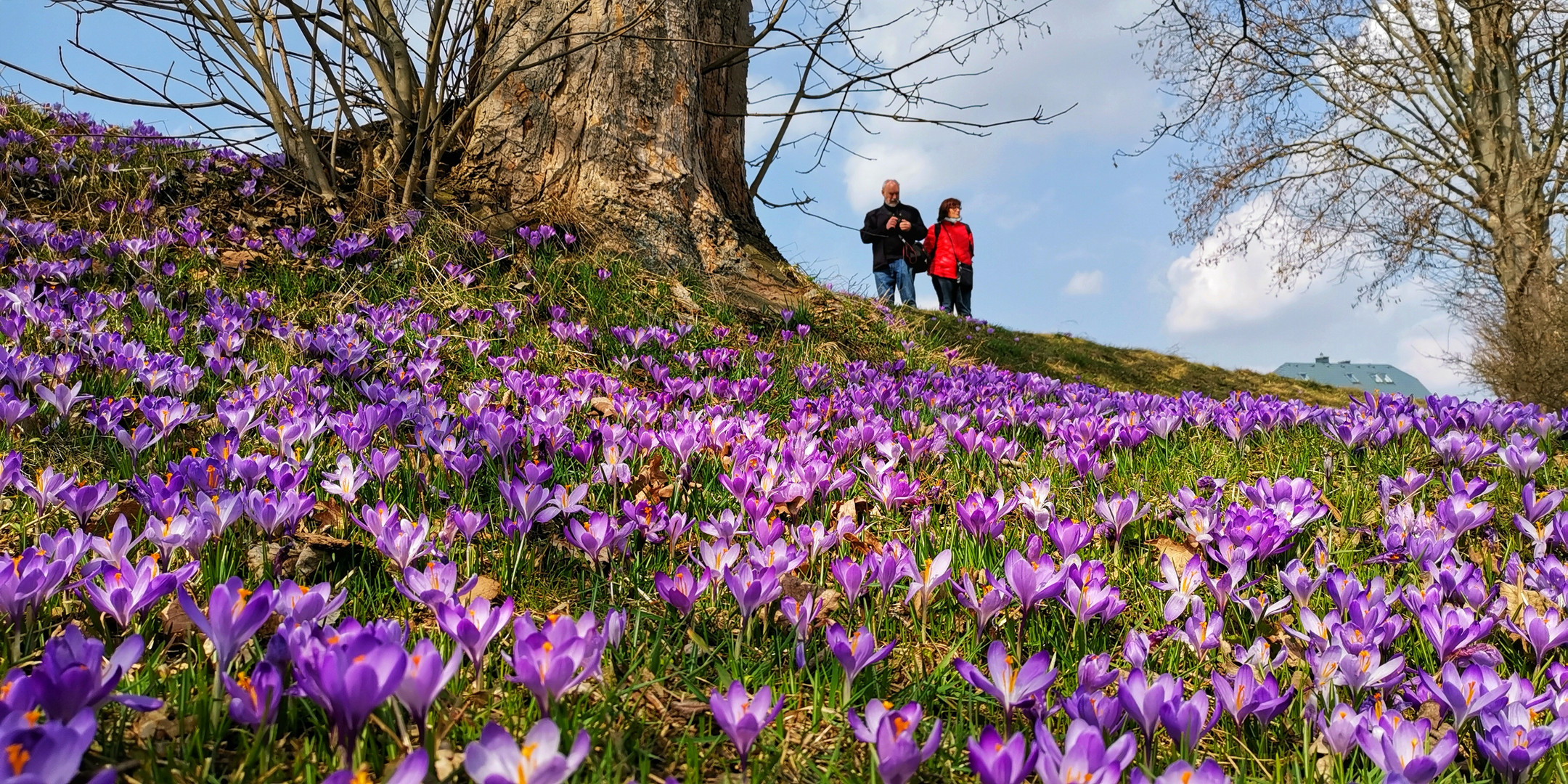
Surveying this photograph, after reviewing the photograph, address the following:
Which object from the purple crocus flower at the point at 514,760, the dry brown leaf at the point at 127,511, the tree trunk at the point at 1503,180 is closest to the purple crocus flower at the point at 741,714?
the purple crocus flower at the point at 514,760

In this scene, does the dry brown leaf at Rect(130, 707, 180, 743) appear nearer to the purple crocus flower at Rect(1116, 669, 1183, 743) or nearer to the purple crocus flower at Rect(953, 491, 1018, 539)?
the purple crocus flower at Rect(1116, 669, 1183, 743)

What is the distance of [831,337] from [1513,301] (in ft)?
43.3

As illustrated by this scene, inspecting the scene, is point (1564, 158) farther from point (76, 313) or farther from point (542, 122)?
point (76, 313)

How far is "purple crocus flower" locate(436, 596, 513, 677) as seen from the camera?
1.18 m

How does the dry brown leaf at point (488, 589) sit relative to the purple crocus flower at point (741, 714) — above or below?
below

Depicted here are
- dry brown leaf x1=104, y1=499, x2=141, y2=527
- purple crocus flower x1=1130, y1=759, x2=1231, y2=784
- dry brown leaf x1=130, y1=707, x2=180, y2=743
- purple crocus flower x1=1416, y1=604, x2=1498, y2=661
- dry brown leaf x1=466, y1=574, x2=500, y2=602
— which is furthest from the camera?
dry brown leaf x1=104, y1=499, x2=141, y2=527

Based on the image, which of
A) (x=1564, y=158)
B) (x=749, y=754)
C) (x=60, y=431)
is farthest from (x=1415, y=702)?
(x=1564, y=158)

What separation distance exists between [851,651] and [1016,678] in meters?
0.25

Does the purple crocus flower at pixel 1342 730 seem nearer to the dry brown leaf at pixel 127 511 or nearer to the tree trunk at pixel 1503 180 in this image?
the dry brown leaf at pixel 127 511

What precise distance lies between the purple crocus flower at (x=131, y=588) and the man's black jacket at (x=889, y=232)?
458 inches

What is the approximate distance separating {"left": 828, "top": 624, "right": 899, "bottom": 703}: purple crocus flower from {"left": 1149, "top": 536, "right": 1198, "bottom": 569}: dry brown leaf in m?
1.19

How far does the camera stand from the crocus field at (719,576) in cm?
111

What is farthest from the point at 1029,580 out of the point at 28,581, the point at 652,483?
the point at 28,581

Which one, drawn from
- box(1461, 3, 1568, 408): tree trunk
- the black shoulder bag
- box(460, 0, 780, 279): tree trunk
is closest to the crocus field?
box(460, 0, 780, 279): tree trunk
